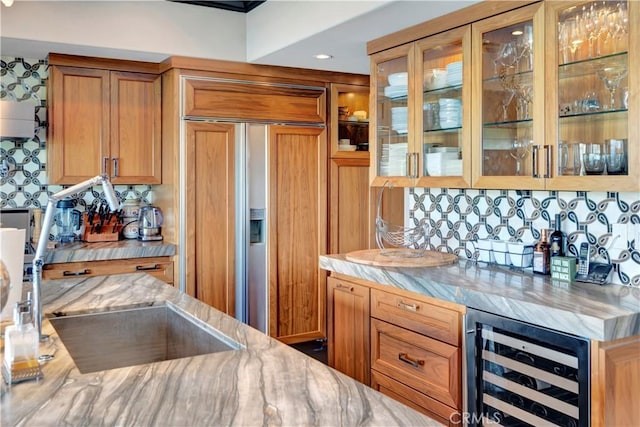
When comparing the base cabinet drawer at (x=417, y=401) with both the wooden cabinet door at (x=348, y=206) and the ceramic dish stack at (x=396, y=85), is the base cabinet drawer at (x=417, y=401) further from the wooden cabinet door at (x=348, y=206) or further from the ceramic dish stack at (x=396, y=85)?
the wooden cabinet door at (x=348, y=206)

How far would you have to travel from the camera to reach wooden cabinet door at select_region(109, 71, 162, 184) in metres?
4.16

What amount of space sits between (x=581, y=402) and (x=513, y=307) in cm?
40

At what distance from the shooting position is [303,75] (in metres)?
4.45

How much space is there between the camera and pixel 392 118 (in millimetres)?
3385

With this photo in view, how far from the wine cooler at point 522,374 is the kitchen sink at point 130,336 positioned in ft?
3.77

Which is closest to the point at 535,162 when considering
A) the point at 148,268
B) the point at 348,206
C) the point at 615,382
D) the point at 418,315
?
the point at 418,315

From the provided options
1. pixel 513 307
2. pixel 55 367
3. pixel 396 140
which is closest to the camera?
pixel 55 367

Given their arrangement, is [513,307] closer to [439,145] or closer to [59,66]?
[439,145]

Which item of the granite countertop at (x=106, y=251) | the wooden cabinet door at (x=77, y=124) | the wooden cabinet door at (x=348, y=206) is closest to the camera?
the granite countertop at (x=106, y=251)

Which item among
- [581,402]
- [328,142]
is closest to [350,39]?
[328,142]

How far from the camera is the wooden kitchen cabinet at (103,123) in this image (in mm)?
3977

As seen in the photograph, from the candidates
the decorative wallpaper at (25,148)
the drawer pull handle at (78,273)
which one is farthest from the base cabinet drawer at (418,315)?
the decorative wallpaper at (25,148)

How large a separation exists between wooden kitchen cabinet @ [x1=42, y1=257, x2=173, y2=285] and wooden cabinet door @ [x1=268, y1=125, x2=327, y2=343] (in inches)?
32.1

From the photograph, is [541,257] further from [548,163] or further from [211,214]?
[211,214]
